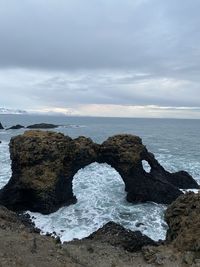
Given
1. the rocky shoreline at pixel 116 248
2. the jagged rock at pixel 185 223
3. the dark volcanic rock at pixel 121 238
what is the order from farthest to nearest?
the dark volcanic rock at pixel 121 238, the jagged rock at pixel 185 223, the rocky shoreline at pixel 116 248

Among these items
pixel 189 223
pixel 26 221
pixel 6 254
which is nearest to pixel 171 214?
pixel 189 223

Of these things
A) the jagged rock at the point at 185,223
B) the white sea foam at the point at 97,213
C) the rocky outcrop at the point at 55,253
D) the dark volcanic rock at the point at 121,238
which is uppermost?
the jagged rock at the point at 185,223

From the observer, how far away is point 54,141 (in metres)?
37.3

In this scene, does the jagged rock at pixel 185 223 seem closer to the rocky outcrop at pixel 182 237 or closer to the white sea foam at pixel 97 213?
the rocky outcrop at pixel 182 237

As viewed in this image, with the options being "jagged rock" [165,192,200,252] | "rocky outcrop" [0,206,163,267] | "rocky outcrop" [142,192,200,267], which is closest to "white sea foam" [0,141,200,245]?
"rocky outcrop" [0,206,163,267]

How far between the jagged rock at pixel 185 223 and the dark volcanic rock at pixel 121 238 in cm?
224

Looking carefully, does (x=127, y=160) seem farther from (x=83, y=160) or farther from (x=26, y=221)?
(x=26, y=221)

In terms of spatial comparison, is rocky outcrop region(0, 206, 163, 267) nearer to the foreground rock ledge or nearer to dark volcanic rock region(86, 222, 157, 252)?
dark volcanic rock region(86, 222, 157, 252)

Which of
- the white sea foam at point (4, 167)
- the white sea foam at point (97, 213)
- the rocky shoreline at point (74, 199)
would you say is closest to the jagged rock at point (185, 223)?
the rocky shoreline at point (74, 199)

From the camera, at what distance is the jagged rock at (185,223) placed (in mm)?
20844

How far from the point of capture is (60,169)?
36.4 m

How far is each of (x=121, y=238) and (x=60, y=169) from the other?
12.6 m

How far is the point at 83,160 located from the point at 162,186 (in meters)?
8.09

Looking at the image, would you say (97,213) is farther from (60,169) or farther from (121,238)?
(121,238)
